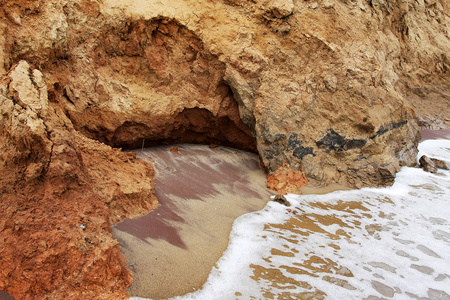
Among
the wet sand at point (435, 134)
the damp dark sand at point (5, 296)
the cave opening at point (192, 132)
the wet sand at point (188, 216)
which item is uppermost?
the wet sand at point (435, 134)

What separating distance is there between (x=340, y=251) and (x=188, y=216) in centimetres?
155

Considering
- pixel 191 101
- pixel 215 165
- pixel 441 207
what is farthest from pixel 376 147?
pixel 191 101

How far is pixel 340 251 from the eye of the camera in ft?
10.4

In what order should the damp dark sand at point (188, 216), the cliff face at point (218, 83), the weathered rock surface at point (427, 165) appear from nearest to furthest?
the damp dark sand at point (188, 216) < the cliff face at point (218, 83) < the weathered rock surface at point (427, 165)

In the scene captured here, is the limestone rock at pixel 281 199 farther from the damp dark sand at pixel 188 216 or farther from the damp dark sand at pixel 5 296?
the damp dark sand at pixel 5 296

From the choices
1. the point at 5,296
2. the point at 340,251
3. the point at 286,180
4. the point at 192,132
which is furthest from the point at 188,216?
the point at 192,132

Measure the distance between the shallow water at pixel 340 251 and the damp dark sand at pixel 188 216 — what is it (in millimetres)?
146

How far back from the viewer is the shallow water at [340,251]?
2.57 meters

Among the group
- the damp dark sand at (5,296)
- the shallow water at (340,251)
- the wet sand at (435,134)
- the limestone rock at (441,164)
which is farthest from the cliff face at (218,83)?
the wet sand at (435,134)

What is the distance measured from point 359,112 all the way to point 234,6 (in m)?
2.51

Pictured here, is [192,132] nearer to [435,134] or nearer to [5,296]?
[5,296]

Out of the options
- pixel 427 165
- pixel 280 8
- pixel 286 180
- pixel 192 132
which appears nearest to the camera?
pixel 286 180

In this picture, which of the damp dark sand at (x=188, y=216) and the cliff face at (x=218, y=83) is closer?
the damp dark sand at (x=188, y=216)

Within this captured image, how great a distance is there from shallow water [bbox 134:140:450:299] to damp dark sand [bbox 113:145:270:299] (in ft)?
0.48
